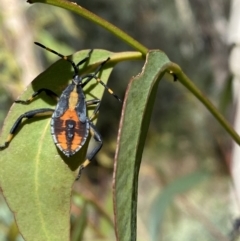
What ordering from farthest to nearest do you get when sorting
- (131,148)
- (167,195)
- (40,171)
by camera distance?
(167,195), (40,171), (131,148)

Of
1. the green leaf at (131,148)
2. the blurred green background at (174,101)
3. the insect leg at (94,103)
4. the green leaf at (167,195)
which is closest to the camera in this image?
the green leaf at (131,148)

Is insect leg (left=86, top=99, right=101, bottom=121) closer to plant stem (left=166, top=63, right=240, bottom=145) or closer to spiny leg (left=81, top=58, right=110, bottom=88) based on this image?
spiny leg (left=81, top=58, right=110, bottom=88)

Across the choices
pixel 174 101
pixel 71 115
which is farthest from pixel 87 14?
pixel 174 101

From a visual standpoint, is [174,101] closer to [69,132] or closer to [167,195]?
[167,195]

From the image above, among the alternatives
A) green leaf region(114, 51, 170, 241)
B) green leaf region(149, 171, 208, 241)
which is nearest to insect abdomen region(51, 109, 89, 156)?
green leaf region(114, 51, 170, 241)

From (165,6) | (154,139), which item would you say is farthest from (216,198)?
(165,6)

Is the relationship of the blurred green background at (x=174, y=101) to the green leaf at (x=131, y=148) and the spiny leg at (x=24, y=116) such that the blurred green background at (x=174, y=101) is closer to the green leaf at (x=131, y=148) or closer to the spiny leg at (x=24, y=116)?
the spiny leg at (x=24, y=116)

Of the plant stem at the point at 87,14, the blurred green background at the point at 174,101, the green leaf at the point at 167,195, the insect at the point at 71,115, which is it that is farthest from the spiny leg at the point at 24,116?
the blurred green background at the point at 174,101

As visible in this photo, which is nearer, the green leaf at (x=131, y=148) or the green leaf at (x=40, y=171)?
the green leaf at (x=131, y=148)

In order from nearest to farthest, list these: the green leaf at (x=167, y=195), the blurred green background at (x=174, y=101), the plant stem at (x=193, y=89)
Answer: the plant stem at (x=193, y=89) < the green leaf at (x=167, y=195) < the blurred green background at (x=174, y=101)
